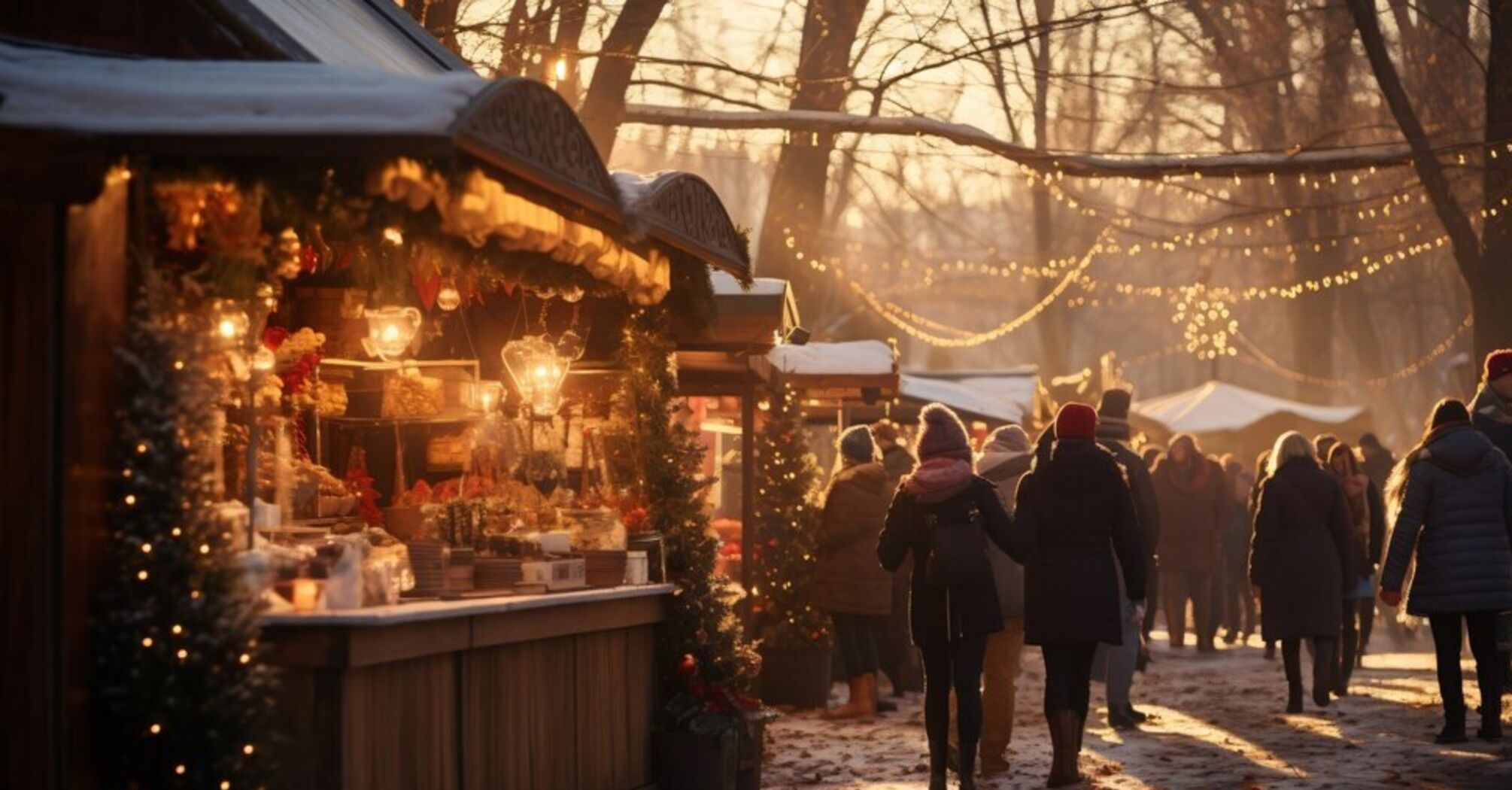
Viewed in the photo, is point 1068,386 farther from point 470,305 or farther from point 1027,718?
point 470,305

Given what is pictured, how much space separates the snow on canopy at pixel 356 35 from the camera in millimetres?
9766

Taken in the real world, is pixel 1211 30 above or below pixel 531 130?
above

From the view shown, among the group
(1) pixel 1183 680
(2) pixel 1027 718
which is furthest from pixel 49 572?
(1) pixel 1183 680

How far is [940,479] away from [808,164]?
1600 cm

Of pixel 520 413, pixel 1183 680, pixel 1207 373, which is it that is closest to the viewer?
pixel 520 413

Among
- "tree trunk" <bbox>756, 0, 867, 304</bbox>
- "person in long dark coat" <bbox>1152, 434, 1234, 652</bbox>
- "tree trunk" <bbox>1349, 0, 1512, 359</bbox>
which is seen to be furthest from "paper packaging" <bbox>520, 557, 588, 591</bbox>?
"person in long dark coat" <bbox>1152, 434, 1234, 652</bbox>

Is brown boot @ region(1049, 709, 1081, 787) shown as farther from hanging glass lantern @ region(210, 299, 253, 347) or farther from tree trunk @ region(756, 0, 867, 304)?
tree trunk @ region(756, 0, 867, 304)

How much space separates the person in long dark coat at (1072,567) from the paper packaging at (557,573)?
7.60ft

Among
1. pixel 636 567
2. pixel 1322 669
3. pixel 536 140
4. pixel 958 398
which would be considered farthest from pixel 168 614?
pixel 958 398

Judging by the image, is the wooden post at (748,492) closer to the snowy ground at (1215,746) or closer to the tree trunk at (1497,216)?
the snowy ground at (1215,746)

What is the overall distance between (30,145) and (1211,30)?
2620 cm

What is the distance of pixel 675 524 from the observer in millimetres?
12961

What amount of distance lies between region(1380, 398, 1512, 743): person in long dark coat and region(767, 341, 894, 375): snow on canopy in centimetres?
711

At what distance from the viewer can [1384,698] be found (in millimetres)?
17750
